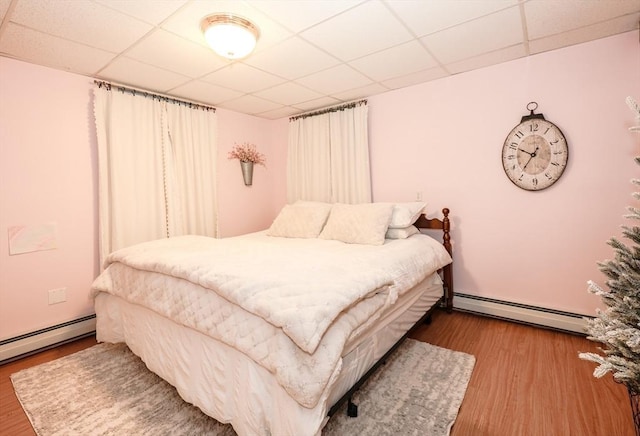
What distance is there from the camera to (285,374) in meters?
1.16

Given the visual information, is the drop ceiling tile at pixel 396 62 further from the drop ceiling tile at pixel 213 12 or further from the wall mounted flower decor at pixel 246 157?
the wall mounted flower decor at pixel 246 157

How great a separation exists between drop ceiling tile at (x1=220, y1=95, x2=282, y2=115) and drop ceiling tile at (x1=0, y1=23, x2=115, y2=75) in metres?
1.29

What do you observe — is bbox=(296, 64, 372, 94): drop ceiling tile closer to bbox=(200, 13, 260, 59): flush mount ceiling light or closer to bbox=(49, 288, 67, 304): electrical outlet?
bbox=(200, 13, 260, 59): flush mount ceiling light

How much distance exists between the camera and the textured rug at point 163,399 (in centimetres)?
154

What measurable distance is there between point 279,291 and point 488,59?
2.57 metres

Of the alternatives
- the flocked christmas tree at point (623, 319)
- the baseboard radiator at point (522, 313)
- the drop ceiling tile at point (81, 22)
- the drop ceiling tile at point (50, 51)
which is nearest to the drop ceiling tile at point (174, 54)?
the drop ceiling tile at point (81, 22)

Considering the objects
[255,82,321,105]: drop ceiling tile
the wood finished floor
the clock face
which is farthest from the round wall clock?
[255,82,321,105]: drop ceiling tile

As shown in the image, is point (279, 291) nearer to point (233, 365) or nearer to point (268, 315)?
point (268, 315)

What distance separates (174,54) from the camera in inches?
87.5

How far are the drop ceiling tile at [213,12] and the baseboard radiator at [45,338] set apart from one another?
2.51 meters

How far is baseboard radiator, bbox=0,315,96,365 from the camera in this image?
225cm

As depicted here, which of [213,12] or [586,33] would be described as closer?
[213,12]

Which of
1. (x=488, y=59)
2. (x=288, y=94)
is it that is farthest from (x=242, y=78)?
(x=488, y=59)

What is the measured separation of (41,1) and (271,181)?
2.97m
